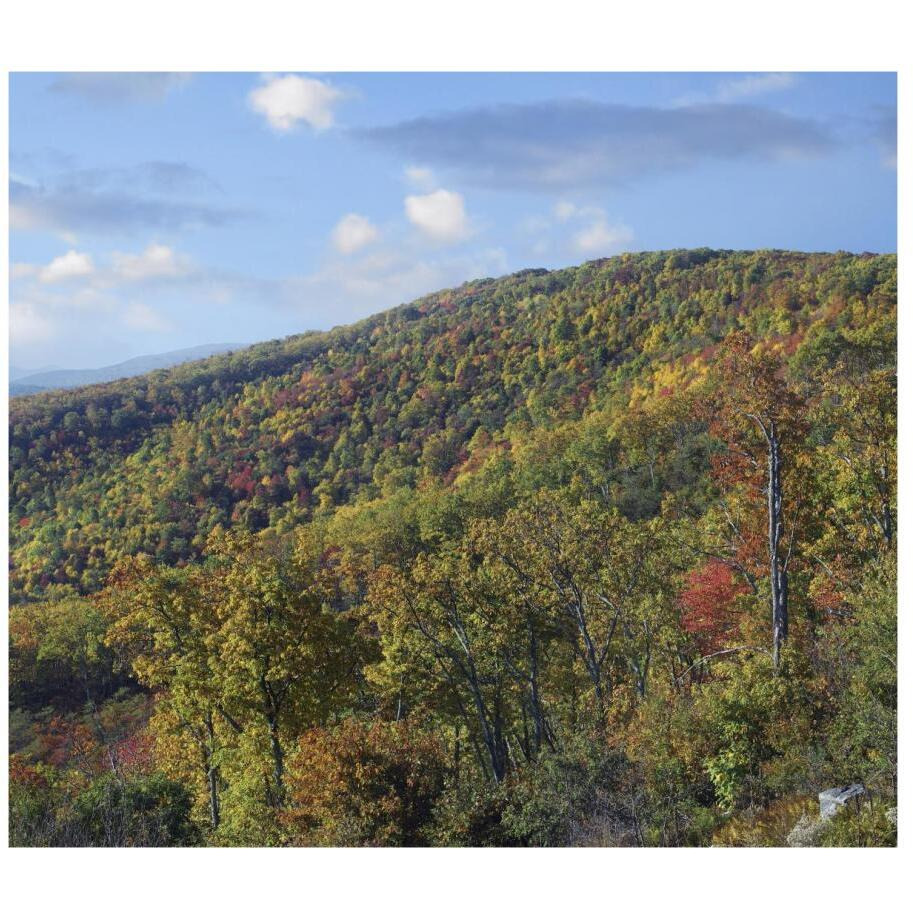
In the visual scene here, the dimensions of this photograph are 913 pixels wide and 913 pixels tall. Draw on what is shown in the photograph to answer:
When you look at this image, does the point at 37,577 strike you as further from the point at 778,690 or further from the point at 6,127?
the point at 778,690

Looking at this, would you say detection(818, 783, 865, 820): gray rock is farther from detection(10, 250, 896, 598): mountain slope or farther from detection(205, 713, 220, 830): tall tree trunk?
detection(10, 250, 896, 598): mountain slope

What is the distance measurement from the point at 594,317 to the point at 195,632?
63225mm

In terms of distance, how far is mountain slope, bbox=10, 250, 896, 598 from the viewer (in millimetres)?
56250

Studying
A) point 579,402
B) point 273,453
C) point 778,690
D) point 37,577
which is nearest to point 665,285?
point 579,402

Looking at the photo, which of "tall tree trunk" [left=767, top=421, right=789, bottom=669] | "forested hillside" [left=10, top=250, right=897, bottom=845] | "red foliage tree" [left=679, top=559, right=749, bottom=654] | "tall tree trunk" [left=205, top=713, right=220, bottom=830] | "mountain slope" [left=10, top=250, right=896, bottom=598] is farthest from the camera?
"mountain slope" [left=10, top=250, right=896, bottom=598]

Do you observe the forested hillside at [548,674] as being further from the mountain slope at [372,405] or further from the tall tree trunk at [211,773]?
the mountain slope at [372,405]

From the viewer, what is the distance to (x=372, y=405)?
247ft

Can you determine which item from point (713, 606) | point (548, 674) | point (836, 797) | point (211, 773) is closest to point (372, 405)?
point (548, 674)

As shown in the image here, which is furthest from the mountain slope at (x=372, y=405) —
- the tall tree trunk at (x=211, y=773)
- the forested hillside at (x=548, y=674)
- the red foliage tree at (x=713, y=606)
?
the tall tree trunk at (x=211, y=773)

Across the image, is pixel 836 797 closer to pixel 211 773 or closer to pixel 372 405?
pixel 211 773

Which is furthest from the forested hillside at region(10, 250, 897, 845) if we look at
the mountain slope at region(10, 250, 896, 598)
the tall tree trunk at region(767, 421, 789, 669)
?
the mountain slope at region(10, 250, 896, 598)

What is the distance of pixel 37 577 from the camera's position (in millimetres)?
53719

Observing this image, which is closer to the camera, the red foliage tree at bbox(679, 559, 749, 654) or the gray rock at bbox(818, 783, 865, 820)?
the gray rock at bbox(818, 783, 865, 820)
